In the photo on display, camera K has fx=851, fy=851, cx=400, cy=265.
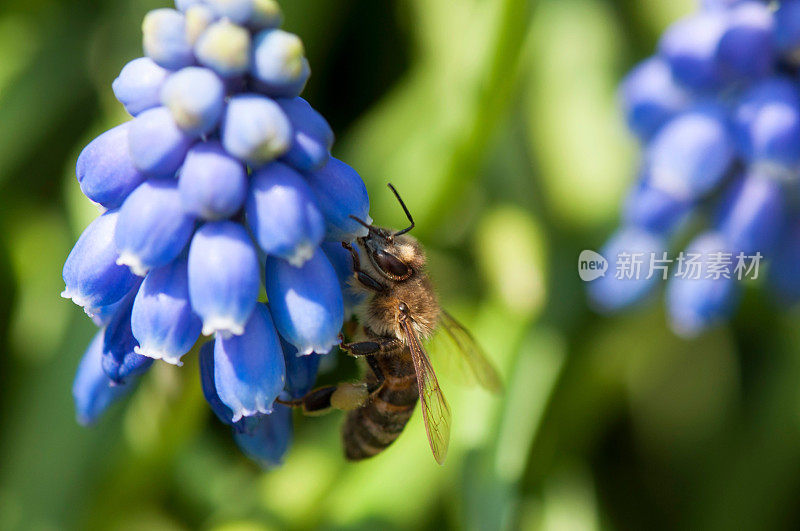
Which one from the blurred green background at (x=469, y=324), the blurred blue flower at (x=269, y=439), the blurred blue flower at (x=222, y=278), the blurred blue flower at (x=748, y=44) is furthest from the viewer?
the blurred green background at (x=469, y=324)

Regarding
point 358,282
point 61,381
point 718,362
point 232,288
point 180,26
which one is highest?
point 180,26

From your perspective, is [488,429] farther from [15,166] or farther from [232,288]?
[15,166]

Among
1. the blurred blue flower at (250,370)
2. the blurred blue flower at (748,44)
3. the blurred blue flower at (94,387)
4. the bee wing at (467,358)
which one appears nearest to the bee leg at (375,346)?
the bee wing at (467,358)

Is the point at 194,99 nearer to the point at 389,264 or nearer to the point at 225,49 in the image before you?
the point at 225,49

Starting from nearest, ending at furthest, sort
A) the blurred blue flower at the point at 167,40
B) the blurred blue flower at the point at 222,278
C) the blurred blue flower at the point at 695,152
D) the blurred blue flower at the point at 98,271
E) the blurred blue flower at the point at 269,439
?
the blurred blue flower at the point at 222,278 → the blurred blue flower at the point at 167,40 → the blurred blue flower at the point at 98,271 → the blurred blue flower at the point at 269,439 → the blurred blue flower at the point at 695,152

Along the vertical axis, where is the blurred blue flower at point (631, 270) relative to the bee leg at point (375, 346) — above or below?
below

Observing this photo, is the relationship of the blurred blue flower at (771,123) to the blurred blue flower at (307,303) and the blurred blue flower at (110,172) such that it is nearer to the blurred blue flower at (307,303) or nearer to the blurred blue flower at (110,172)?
the blurred blue flower at (307,303)

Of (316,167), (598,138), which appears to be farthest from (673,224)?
(316,167)
